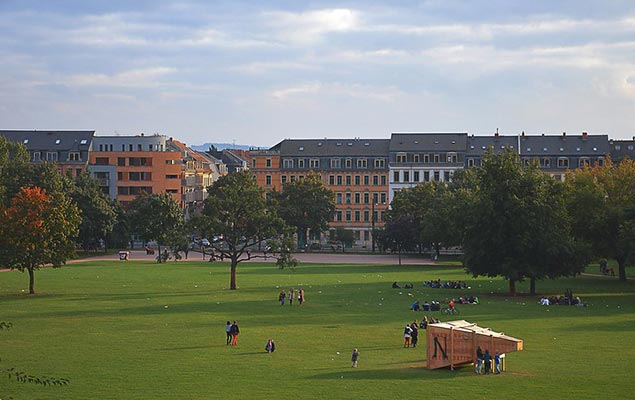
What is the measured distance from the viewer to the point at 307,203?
147 meters

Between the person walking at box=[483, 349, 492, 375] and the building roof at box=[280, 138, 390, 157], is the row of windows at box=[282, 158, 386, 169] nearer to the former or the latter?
the building roof at box=[280, 138, 390, 157]

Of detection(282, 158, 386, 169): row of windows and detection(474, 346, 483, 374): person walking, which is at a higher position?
detection(282, 158, 386, 169): row of windows

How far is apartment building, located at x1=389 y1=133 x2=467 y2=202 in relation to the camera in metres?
166

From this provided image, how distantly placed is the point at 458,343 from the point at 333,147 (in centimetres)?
12772

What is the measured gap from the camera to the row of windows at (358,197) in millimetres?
168000

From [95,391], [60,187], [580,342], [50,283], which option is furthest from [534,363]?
[60,187]

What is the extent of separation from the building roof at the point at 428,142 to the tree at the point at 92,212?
57.1 meters

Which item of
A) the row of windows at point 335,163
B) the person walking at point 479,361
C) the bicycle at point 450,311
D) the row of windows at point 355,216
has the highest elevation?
the row of windows at point 335,163

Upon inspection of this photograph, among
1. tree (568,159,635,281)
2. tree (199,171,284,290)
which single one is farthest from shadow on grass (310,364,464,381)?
tree (568,159,635,281)

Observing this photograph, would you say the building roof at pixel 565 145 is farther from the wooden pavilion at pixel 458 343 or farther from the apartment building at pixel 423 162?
the wooden pavilion at pixel 458 343

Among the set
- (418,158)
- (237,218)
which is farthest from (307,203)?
(237,218)

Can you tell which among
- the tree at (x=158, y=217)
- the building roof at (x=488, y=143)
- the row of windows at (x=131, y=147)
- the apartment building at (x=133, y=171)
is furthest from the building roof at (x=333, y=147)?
the tree at (x=158, y=217)

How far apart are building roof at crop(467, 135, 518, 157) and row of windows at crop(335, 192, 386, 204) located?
706 inches

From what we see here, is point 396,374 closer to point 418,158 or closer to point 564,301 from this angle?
point 564,301
